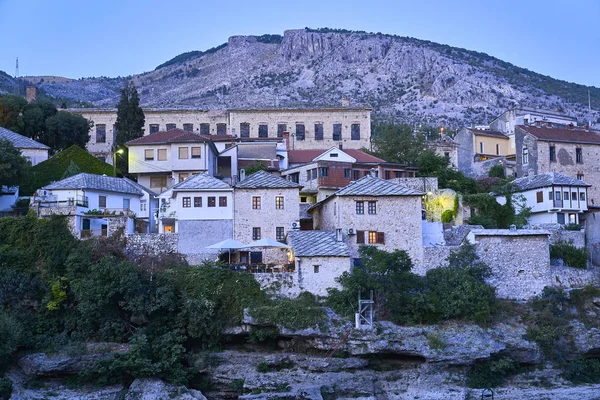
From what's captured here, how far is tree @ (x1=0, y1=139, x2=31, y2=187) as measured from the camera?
167 feet

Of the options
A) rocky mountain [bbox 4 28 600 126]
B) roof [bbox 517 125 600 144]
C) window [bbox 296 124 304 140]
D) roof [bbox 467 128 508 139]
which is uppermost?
rocky mountain [bbox 4 28 600 126]

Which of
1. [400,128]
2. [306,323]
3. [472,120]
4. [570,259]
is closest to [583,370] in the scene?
[570,259]

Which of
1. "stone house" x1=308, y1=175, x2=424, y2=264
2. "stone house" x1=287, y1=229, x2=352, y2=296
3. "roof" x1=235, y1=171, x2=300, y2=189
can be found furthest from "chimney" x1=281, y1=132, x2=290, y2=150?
"stone house" x1=287, y1=229, x2=352, y2=296

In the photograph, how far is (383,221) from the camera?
4947cm

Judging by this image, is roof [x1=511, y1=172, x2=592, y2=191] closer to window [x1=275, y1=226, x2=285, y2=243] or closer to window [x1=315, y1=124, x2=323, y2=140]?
window [x1=275, y1=226, x2=285, y2=243]

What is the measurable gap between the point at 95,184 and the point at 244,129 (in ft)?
93.1

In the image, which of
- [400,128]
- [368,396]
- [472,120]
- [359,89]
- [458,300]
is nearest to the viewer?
[368,396]

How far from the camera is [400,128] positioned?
7138cm

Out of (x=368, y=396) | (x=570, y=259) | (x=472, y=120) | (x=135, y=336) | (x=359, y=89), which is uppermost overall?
(x=359, y=89)

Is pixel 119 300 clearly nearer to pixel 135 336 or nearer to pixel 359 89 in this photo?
pixel 135 336

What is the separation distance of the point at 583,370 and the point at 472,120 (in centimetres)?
7609

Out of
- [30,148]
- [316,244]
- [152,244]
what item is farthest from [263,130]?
[316,244]

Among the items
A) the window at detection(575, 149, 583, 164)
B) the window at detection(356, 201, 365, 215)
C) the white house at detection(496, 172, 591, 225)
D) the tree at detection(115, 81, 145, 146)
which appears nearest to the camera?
the window at detection(356, 201, 365, 215)

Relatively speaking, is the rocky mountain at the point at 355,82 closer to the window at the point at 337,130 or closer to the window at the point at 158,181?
the window at the point at 337,130
